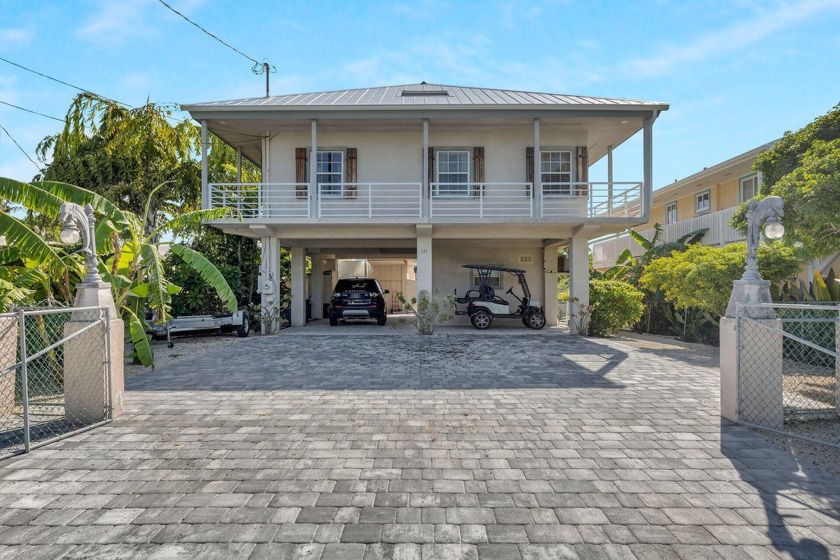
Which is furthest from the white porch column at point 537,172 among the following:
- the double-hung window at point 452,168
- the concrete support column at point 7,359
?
the concrete support column at point 7,359

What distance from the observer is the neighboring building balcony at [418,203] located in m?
A: 12.6

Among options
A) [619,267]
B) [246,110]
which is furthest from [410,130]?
[619,267]

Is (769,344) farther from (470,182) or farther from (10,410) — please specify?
(470,182)

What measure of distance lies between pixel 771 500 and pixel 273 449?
4.05m

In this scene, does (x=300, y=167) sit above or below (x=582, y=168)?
above

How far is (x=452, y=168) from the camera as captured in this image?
546 inches

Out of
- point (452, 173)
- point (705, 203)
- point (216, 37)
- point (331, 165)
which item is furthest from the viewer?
point (705, 203)

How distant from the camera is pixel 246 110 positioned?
39.8 feet

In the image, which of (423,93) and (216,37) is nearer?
(423,93)

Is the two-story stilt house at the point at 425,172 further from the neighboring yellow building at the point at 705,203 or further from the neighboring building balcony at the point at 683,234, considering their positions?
the neighboring yellow building at the point at 705,203

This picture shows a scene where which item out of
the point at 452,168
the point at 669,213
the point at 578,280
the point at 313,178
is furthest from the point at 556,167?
the point at 669,213

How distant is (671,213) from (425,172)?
16.2m

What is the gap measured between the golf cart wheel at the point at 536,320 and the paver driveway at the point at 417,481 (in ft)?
26.0

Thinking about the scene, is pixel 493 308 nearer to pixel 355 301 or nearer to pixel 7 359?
pixel 355 301
